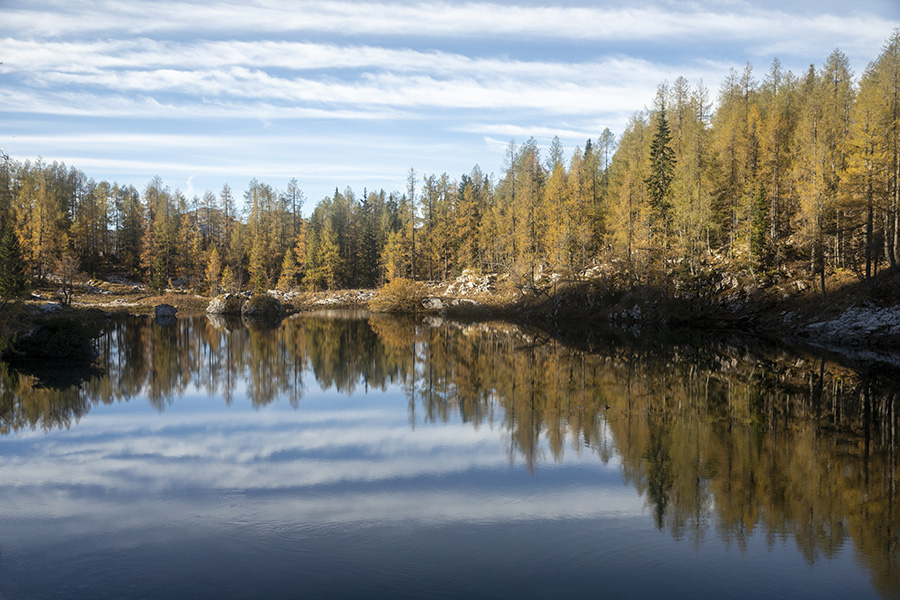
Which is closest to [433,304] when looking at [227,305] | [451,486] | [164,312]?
[227,305]

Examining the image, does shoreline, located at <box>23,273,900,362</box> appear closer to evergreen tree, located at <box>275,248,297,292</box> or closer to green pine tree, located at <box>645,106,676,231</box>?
evergreen tree, located at <box>275,248,297,292</box>

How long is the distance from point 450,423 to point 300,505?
6574mm

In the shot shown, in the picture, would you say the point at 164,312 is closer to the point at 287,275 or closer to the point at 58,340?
the point at 287,275

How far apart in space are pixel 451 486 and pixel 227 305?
58.2 m

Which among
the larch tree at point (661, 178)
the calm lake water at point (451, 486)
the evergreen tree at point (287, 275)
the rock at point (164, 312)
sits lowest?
the calm lake water at point (451, 486)

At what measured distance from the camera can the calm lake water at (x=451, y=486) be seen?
7664 mm

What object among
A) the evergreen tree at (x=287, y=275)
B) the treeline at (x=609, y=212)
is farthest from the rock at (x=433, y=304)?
the evergreen tree at (x=287, y=275)

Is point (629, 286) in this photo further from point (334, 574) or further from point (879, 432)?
point (334, 574)

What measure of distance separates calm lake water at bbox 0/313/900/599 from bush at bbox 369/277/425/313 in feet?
134

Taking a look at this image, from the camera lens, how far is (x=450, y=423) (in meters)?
16.2

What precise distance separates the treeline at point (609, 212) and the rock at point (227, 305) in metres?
13.9

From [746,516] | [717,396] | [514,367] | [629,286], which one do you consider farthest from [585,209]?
[746,516]

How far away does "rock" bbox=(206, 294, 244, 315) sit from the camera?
64188 mm

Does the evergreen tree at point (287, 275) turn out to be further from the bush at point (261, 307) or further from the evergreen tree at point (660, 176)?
the evergreen tree at point (660, 176)
